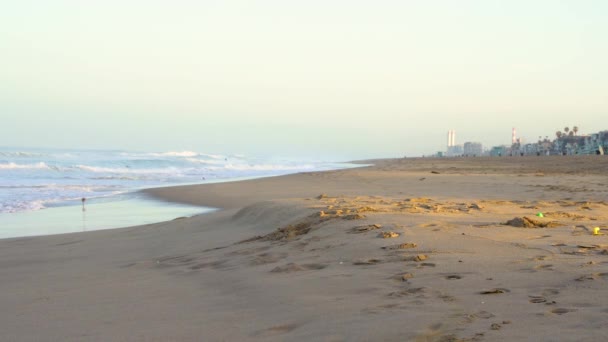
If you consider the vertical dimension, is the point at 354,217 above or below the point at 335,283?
above

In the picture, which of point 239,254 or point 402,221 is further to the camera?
point 402,221

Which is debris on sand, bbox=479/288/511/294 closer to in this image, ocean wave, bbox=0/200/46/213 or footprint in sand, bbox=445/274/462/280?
footprint in sand, bbox=445/274/462/280

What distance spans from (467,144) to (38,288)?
143512 millimetres

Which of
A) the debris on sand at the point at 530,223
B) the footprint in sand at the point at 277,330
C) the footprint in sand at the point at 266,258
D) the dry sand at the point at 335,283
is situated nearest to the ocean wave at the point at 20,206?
the dry sand at the point at 335,283

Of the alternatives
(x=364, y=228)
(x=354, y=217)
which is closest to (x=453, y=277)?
(x=364, y=228)

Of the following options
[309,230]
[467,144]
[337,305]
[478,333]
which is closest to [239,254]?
[309,230]

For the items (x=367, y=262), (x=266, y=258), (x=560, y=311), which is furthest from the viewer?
(x=266, y=258)

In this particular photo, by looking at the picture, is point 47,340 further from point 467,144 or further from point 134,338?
point 467,144

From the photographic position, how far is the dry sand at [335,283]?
277 centimetres

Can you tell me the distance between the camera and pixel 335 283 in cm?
374

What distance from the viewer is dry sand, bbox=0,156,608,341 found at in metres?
2.77

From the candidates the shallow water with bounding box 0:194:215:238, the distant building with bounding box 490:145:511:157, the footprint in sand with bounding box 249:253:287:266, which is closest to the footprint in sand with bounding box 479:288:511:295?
the footprint in sand with bounding box 249:253:287:266

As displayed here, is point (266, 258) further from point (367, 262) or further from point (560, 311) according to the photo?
point (560, 311)

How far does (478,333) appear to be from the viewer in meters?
2.50
